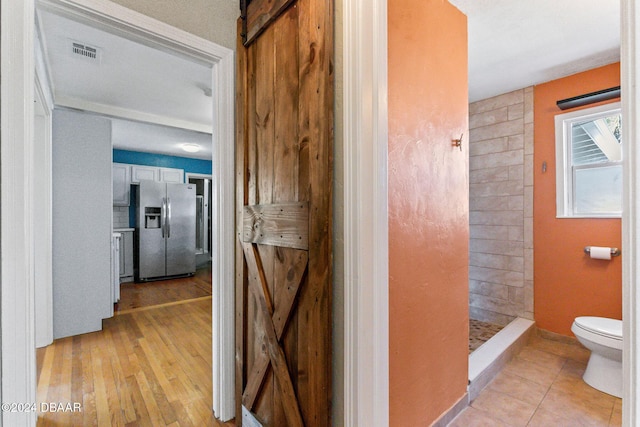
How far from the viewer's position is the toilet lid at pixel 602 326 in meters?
1.96

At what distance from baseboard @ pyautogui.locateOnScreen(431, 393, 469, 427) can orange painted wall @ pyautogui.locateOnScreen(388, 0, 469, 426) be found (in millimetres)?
33

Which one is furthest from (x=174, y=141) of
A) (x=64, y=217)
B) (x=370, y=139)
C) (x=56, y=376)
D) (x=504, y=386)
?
(x=504, y=386)

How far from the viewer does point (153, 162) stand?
5.92 m

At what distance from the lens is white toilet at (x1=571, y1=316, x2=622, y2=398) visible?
1949mm

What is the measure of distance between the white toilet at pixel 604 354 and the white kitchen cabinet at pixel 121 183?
655cm

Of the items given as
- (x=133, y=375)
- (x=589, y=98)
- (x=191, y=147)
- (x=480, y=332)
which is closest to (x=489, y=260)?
(x=480, y=332)

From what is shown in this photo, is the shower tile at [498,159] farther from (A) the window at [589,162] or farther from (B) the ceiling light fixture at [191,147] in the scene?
(B) the ceiling light fixture at [191,147]

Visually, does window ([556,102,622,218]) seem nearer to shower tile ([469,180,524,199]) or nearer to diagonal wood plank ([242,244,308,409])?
shower tile ([469,180,524,199])

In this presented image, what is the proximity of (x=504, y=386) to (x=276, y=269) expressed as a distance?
1.97m

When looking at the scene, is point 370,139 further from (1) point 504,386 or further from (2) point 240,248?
(1) point 504,386

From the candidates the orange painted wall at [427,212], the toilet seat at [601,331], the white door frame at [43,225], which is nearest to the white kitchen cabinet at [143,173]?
the white door frame at [43,225]

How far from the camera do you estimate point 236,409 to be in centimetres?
168

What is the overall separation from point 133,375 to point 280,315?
1.73 m

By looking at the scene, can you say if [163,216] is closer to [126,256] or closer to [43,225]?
[126,256]
